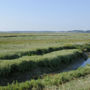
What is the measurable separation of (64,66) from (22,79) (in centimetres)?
679

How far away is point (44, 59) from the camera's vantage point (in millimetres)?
16141

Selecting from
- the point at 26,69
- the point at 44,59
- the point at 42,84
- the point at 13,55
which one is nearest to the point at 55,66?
the point at 44,59

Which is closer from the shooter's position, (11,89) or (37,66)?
(11,89)

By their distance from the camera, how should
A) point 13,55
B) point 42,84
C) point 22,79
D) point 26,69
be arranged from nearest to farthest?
point 42,84 → point 22,79 → point 26,69 → point 13,55

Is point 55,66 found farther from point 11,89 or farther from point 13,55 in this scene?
point 11,89

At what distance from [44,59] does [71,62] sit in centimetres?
552

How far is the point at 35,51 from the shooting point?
21.5 m

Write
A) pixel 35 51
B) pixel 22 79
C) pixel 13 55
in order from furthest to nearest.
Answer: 1. pixel 35 51
2. pixel 13 55
3. pixel 22 79

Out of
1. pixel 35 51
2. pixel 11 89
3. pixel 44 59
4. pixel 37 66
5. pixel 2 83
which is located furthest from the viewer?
pixel 35 51

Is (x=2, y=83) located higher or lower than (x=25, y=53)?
lower

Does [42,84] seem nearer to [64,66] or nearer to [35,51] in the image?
[64,66]

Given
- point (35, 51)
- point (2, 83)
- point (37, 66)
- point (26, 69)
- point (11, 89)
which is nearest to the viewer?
point (11, 89)

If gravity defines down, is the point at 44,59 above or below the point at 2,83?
above

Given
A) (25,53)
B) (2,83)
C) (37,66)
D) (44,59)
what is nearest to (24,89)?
(2,83)
